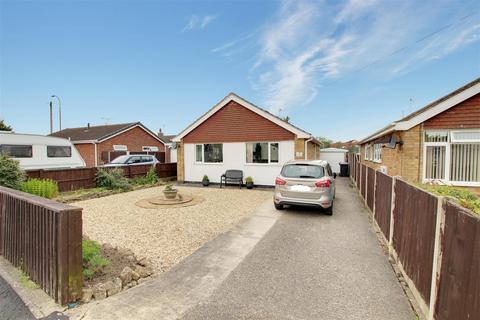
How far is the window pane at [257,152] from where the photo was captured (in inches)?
515

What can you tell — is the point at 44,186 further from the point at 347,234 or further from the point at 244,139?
the point at 347,234

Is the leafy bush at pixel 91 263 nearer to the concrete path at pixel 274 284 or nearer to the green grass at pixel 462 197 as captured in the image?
the concrete path at pixel 274 284

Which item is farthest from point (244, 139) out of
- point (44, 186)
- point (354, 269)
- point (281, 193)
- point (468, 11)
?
point (468, 11)

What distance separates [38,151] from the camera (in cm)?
1290

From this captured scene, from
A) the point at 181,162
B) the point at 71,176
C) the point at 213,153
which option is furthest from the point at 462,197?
the point at 71,176

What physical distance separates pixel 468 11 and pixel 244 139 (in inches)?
435

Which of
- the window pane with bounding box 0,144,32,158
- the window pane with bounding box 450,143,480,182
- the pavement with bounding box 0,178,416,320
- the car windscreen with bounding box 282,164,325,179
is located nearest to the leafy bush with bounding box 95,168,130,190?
the window pane with bounding box 0,144,32,158

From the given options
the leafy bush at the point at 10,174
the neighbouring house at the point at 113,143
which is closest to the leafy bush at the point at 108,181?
the leafy bush at the point at 10,174

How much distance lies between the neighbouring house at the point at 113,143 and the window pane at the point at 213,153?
11.1m

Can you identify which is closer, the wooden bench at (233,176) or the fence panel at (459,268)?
the fence panel at (459,268)

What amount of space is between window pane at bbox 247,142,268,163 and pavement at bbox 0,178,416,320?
7680 mm

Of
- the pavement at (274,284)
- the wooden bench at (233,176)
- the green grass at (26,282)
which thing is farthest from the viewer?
the wooden bench at (233,176)

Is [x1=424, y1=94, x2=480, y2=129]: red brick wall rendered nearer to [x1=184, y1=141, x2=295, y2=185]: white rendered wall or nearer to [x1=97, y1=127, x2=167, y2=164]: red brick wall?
[x1=184, y1=141, x2=295, y2=185]: white rendered wall

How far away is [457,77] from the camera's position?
13.6m
